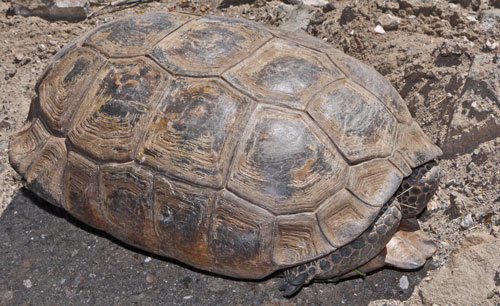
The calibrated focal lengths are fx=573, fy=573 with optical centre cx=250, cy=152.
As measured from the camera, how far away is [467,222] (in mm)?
4266

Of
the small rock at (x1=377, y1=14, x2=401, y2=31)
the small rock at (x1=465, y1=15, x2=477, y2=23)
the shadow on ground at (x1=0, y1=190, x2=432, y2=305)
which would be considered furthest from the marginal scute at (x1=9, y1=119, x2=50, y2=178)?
the small rock at (x1=465, y1=15, x2=477, y2=23)

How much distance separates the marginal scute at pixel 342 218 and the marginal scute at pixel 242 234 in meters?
0.35

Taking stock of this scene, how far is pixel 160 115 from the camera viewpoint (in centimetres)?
385

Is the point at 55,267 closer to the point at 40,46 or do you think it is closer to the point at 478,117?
the point at 40,46

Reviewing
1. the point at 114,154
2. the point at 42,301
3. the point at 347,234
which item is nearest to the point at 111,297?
the point at 42,301

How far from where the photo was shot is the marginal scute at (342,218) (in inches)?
145

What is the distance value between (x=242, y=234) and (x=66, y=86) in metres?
1.78

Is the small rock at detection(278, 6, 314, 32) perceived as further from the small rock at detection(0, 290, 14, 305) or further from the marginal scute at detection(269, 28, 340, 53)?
the small rock at detection(0, 290, 14, 305)

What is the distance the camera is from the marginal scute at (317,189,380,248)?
3.70 m

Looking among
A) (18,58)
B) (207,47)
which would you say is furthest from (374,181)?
(18,58)

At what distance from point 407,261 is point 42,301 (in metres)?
2.71

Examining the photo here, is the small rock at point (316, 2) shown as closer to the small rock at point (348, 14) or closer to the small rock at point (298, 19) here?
the small rock at point (298, 19)

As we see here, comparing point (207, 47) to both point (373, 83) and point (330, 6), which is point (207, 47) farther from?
point (330, 6)

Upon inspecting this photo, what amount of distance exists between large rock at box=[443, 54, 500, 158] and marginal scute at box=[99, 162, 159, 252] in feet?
8.07
